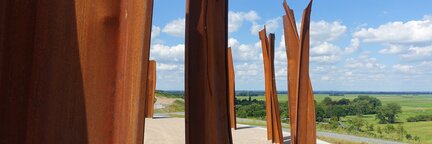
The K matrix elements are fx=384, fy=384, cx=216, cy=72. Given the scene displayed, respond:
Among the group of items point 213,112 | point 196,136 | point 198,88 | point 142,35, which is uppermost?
point 142,35

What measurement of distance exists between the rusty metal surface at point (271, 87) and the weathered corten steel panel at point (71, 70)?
5.96 meters

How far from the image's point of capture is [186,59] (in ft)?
5.74

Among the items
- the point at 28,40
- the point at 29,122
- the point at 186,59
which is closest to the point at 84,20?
the point at 28,40

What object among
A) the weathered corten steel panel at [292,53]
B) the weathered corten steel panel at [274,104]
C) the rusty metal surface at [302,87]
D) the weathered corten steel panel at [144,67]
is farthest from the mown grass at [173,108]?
the weathered corten steel panel at [144,67]

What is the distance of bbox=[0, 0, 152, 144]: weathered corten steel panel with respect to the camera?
78 cm

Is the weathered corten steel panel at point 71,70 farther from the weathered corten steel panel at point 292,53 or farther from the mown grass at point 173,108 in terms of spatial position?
the mown grass at point 173,108

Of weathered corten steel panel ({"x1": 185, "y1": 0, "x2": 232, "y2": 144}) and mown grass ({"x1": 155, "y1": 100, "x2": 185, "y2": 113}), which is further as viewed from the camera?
mown grass ({"x1": 155, "y1": 100, "x2": 185, "y2": 113})

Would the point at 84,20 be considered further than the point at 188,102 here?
No

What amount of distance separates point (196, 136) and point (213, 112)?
13cm

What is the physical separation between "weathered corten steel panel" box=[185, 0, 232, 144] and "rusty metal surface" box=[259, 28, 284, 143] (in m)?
5.03

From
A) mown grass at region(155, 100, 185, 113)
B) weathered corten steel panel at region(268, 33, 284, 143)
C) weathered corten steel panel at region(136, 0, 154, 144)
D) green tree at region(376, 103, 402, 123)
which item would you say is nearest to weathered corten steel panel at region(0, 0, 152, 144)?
weathered corten steel panel at region(136, 0, 154, 144)

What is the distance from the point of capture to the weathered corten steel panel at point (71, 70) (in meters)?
0.78

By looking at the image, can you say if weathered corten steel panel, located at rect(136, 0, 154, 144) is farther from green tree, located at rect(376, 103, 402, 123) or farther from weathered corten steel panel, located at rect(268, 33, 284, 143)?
green tree, located at rect(376, 103, 402, 123)

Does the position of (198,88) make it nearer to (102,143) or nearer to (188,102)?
(188,102)
